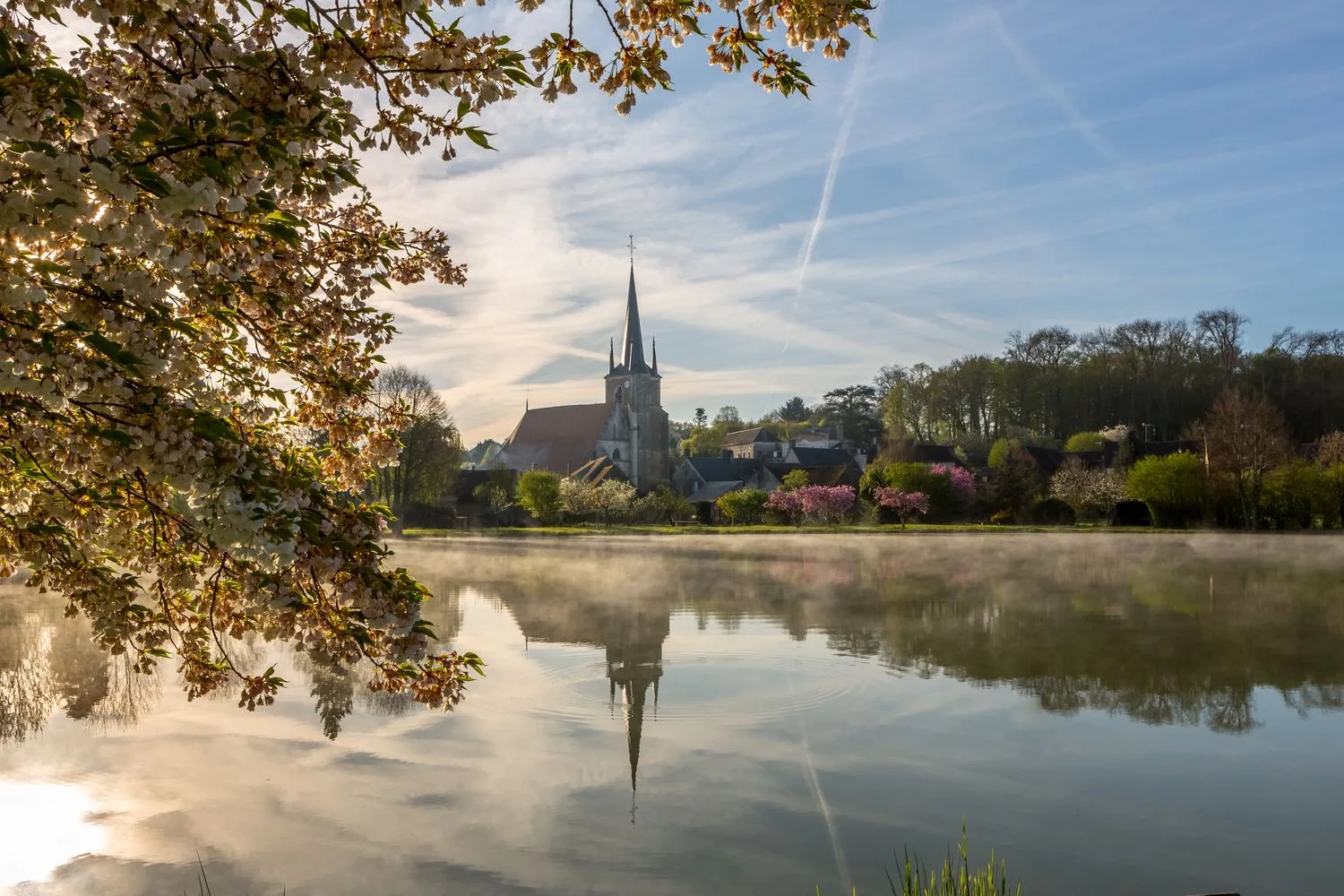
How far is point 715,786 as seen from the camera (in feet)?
24.9

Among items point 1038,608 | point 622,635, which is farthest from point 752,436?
point 622,635

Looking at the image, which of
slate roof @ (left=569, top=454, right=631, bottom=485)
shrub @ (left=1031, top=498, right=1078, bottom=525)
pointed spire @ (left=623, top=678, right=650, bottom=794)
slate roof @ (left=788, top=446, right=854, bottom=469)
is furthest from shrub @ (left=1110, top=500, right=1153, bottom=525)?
pointed spire @ (left=623, top=678, right=650, bottom=794)

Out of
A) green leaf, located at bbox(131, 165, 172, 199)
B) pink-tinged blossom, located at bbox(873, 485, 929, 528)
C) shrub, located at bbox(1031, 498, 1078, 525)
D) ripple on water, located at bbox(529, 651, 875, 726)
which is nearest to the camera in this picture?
green leaf, located at bbox(131, 165, 172, 199)

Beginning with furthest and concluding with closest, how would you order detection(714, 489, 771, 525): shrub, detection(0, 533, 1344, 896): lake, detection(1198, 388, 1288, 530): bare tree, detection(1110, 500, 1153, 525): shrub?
detection(714, 489, 771, 525): shrub < detection(1110, 500, 1153, 525): shrub < detection(1198, 388, 1288, 530): bare tree < detection(0, 533, 1344, 896): lake

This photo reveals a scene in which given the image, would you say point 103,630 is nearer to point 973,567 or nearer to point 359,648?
point 359,648

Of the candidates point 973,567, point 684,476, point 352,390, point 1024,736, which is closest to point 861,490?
point 973,567

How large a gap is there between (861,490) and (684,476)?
3756cm

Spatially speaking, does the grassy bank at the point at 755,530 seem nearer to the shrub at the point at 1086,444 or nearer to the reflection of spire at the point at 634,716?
the shrub at the point at 1086,444

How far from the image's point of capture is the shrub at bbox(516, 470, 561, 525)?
58781 mm

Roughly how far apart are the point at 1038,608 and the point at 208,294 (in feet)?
50.8

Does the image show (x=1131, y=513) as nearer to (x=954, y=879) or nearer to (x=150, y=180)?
(x=954, y=879)

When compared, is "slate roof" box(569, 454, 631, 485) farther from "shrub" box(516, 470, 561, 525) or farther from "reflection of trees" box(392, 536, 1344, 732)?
"reflection of trees" box(392, 536, 1344, 732)

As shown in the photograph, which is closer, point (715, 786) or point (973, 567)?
point (715, 786)

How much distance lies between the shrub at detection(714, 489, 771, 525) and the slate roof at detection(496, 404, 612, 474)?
38905 mm
